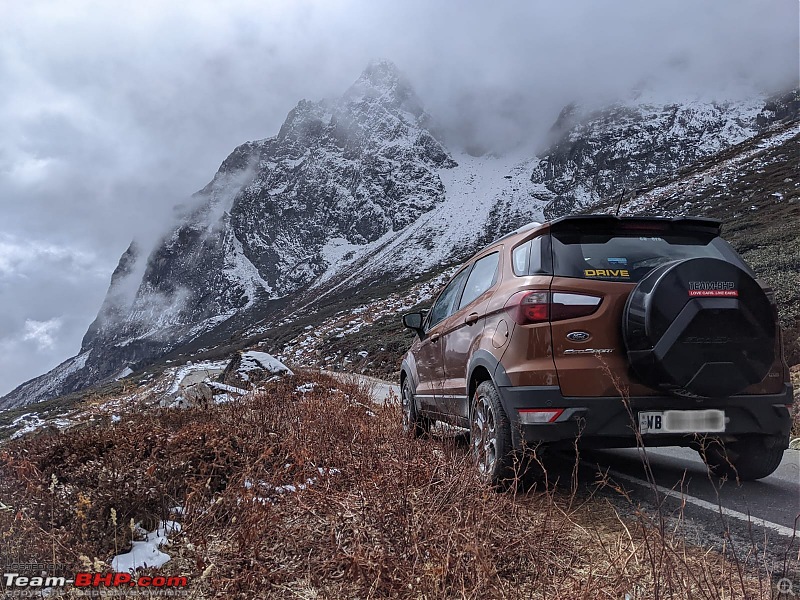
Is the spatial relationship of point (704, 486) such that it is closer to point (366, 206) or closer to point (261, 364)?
point (261, 364)

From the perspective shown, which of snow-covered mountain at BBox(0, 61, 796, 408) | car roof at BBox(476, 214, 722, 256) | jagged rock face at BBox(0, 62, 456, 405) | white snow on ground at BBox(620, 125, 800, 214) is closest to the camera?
car roof at BBox(476, 214, 722, 256)

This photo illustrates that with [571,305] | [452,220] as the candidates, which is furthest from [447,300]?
[452,220]

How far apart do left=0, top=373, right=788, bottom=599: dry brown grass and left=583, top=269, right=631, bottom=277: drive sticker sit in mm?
1372

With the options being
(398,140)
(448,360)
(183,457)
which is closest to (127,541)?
(183,457)

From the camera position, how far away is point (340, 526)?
2410 mm

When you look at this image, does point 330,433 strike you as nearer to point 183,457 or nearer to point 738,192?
point 183,457

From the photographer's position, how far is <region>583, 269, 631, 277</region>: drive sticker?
3303 millimetres

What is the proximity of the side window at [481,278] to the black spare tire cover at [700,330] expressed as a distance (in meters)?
1.24

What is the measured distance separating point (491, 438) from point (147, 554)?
211cm

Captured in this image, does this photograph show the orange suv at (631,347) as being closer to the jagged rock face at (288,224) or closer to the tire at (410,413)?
the tire at (410,413)

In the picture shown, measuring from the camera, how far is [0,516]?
96.6 inches
